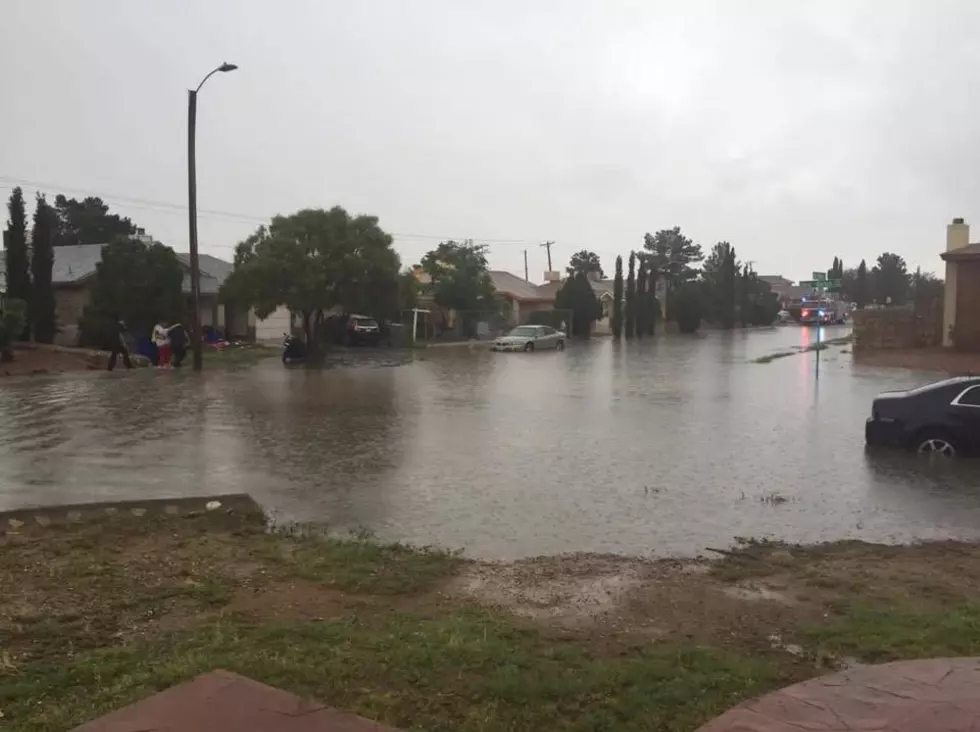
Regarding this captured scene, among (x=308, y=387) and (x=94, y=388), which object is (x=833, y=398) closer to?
(x=308, y=387)

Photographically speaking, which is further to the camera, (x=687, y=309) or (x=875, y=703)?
(x=687, y=309)

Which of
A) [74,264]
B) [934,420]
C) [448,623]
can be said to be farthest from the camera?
[74,264]

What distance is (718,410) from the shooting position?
18656mm

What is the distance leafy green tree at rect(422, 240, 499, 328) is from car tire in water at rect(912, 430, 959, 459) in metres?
42.7

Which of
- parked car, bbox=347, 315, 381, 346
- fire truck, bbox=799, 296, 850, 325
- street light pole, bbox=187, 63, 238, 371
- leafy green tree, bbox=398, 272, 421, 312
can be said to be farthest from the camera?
fire truck, bbox=799, 296, 850, 325

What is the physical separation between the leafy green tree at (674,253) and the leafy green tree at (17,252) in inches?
3662

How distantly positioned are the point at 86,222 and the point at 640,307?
144 ft

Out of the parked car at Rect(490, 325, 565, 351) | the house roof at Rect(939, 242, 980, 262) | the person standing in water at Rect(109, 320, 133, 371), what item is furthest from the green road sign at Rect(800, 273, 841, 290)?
the person standing in water at Rect(109, 320, 133, 371)

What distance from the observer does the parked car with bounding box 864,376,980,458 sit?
12.4m

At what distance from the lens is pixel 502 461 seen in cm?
1232

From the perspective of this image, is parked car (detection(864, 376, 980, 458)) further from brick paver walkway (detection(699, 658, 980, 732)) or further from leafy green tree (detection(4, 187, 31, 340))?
leafy green tree (detection(4, 187, 31, 340))

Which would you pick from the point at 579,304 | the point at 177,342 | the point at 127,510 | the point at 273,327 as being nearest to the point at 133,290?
the point at 177,342

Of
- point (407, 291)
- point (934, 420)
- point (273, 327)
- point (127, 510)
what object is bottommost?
point (127, 510)

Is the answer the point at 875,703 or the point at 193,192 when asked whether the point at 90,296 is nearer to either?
the point at 193,192
